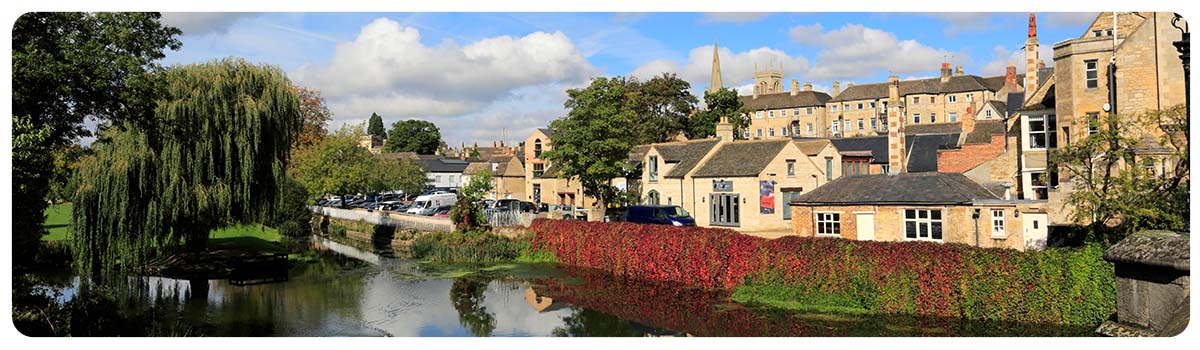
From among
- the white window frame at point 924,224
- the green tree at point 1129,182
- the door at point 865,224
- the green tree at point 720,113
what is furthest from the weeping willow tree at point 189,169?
the green tree at point 720,113

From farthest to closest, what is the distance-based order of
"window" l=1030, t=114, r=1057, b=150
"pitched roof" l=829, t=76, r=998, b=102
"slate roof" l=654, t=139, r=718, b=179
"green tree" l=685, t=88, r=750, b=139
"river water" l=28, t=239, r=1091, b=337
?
1. "pitched roof" l=829, t=76, r=998, b=102
2. "green tree" l=685, t=88, r=750, b=139
3. "slate roof" l=654, t=139, r=718, b=179
4. "window" l=1030, t=114, r=1057, b=150
5. "river water" l=28, t=239, r=1091, b=337

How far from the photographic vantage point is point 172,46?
20875 millimetres

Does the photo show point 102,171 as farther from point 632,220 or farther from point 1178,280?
point 1178,280

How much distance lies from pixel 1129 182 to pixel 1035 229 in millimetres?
8907

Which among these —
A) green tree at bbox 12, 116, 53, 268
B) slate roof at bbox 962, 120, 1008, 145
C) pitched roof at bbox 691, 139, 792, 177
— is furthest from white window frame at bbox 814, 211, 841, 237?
green tree at bbox 12, 116, 53, 268

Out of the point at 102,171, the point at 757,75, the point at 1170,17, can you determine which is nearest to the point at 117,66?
the point at 102,171

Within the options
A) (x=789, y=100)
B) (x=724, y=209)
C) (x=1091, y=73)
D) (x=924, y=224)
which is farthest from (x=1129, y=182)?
(x=789, y=100)

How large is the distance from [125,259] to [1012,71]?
271ft

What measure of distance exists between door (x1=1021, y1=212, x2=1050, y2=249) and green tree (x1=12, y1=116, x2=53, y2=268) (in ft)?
85.3

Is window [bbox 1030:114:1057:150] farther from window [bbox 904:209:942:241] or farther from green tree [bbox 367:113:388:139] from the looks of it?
green tree [bbox 367:113:388:139]

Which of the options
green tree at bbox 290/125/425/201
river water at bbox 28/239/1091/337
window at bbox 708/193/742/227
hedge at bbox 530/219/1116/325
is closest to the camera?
hedge at bbox 530/219/1116/325

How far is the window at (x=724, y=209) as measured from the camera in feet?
137

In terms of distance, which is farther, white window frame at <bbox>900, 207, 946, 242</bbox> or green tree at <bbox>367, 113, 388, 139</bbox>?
green tree at <bbox>367, 113, 388, 139</bbox>

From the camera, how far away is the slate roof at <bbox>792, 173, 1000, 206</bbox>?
27.6 metres
